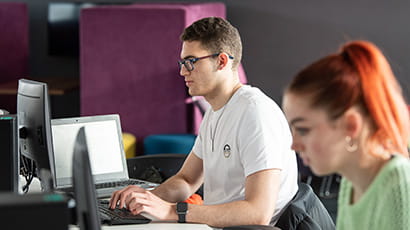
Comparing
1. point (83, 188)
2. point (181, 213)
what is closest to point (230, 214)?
point (181, 213)

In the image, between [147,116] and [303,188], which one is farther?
[147,116]

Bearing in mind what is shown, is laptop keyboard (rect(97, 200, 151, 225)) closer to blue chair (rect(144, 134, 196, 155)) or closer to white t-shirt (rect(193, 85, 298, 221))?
white t-shirt (rect(193, 85, 298, 221))

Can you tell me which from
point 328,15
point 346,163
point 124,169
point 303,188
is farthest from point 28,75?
point 346,163

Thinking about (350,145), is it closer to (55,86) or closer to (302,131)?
(302,131)

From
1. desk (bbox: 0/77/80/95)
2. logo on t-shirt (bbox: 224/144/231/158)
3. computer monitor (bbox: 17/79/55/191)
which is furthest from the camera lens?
desk (bbox: 0/77/80/95)

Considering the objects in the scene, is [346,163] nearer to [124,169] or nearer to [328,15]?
[124,169]

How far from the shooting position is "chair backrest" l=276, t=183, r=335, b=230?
107 inches

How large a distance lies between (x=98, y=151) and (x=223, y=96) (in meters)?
0.57

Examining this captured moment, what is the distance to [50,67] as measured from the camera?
7.73 metres

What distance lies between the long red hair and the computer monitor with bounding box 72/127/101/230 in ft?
1.87

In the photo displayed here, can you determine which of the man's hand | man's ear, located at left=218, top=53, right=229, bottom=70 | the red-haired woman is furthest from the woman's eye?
man's ear, located at left=218, top=53, right=229, bottom=70

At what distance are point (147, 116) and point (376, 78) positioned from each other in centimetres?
403

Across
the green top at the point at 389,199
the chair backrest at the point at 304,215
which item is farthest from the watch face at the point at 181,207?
the green top at the point at 389,199

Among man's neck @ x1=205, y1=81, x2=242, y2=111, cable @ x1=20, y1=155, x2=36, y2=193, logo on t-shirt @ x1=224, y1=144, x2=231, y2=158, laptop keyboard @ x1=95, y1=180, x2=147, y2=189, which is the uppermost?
man's neck @ x1=205, y1=81, x2=242, y2=111
